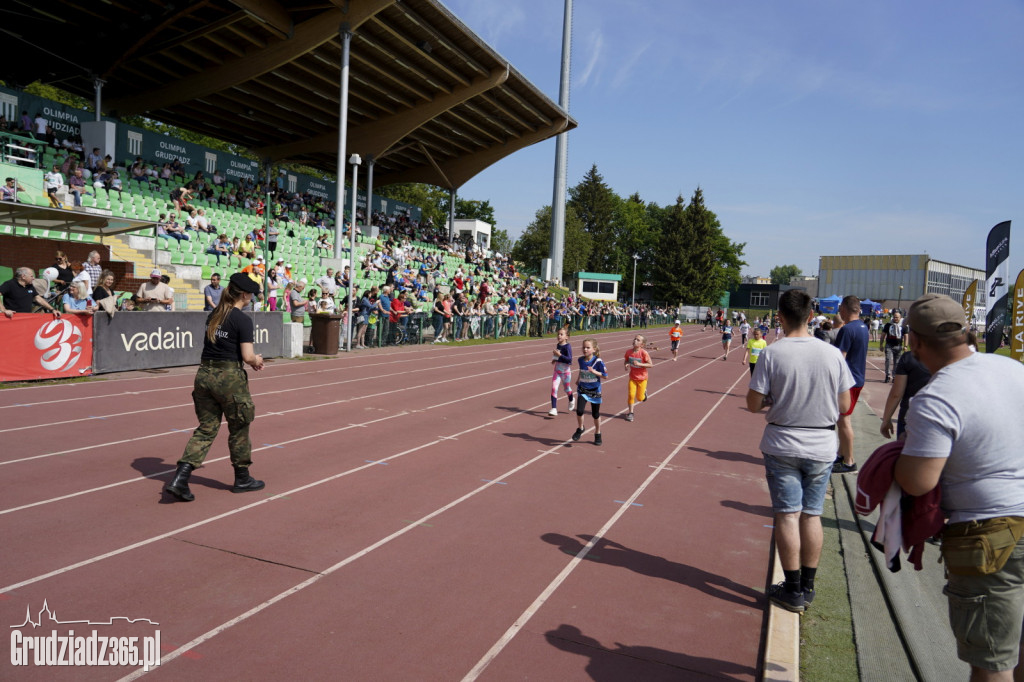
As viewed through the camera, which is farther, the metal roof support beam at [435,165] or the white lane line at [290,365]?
the metal roof support beam at [435,165]

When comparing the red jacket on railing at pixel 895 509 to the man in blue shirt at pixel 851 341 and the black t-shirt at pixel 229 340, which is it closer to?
the black t-shirt at pixel 229 340

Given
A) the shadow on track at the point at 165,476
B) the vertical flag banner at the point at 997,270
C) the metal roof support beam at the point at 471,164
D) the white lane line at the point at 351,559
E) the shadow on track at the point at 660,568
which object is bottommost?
the shadow on track at the point at 660,568

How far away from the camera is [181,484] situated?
6.00 meters

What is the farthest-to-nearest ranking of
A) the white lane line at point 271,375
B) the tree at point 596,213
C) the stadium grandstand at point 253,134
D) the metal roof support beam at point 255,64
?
1. the tree at point 596,213
2. the metal roof support beam at point 255,64
3. the stadium grandstand at point 253,134
4. the white lane line at point 271,375

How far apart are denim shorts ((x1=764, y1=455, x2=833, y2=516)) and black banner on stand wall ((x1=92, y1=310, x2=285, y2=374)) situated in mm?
12886

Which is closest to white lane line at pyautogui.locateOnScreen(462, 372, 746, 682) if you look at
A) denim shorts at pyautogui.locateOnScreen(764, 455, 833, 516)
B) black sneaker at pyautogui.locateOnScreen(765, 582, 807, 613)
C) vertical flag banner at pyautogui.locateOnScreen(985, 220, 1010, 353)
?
black sneaker at pyautogui.locateOnScreen(765, 582, 807, 613)

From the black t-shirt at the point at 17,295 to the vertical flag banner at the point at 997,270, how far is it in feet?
57.2

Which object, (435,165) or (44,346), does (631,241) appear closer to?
(435,165)

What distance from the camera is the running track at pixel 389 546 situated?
3.85 metres

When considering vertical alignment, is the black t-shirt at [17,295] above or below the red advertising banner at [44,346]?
above

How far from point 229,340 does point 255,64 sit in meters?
27.8

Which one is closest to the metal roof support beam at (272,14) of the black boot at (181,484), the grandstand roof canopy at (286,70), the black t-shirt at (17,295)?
the grandstand roof canopy at (286,70)

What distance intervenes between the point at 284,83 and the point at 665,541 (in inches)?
1319

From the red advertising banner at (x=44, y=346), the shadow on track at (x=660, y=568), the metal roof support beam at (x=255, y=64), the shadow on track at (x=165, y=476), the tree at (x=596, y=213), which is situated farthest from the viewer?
the tree at (x=596, y=213)
